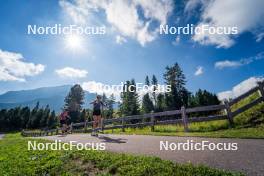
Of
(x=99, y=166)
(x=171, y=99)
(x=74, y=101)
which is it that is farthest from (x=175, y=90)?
(x=99, y=166)

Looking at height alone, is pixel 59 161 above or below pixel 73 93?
below

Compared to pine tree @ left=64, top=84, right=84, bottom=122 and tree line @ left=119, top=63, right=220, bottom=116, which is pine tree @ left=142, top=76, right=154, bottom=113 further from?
pine tree @ left=64, top=84, right=84, bottom=122

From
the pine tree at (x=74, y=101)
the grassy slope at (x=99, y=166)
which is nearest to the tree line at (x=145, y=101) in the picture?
the pine tree at (x=74, y=101)

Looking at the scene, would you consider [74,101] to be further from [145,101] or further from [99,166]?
[99,166]

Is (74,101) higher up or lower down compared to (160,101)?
lower down

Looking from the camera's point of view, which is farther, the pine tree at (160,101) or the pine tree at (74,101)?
the pine tree at (160,101)

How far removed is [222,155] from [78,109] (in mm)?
73104

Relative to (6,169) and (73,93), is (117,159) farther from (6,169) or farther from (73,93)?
(73,93)

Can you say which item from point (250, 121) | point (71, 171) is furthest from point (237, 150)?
point (250, 121)

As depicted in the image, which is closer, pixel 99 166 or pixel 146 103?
pixel 99 166

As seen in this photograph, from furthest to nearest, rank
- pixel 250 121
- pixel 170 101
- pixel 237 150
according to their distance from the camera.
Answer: pixel 170 101 < pixel 250 121 < pixel 237 150

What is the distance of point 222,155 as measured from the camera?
19.4ft

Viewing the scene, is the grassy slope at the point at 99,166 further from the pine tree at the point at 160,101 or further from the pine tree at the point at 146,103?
the pine tree at the point at 146,103

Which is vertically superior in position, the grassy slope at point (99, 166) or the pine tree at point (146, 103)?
the pine tree at point (146, 103)
